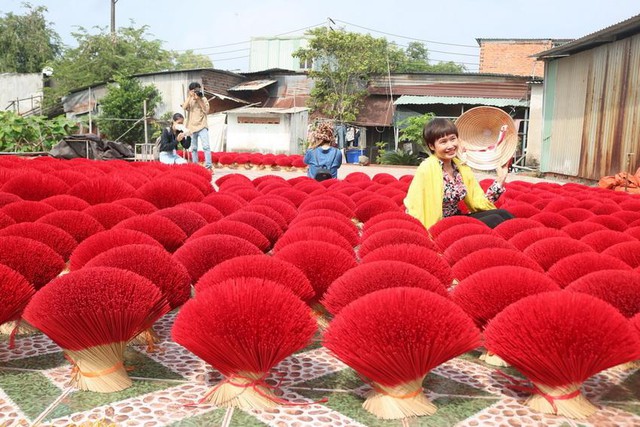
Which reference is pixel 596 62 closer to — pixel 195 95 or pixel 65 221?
pixel 195 95

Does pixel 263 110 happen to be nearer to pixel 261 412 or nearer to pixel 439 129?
pixel 439 129

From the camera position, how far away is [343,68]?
81.7ft

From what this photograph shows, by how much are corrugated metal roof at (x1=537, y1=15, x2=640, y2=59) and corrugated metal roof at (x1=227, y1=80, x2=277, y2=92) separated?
46.3ft

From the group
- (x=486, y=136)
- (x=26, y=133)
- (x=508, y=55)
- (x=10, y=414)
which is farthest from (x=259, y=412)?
(x=508, y=55)

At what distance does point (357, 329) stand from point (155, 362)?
0.72 m

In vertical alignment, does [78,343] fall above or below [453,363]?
above

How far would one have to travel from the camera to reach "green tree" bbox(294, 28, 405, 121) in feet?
81.3

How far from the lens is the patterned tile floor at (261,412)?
1378 mm

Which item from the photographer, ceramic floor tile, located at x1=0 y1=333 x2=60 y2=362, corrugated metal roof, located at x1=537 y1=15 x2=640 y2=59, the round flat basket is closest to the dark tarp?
the photographer

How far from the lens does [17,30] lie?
38719 mm

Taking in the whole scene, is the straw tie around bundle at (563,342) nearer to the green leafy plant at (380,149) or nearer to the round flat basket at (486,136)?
the round flat basket at (486,136)

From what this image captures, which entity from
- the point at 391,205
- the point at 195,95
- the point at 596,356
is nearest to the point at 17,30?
the point at 195,95

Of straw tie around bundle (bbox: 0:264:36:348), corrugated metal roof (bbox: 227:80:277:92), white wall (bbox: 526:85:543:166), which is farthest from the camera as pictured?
corrugated metal roof (bbox: 227:80:277:92)

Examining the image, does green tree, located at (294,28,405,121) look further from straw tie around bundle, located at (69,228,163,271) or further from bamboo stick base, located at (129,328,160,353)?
bamboo stick base, located at (129,328,160,353)
